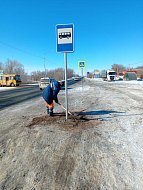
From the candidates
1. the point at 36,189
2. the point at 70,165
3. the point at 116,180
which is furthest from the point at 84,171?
the point at 36,189

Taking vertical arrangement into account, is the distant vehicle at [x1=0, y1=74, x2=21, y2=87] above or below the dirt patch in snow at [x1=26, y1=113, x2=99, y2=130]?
above

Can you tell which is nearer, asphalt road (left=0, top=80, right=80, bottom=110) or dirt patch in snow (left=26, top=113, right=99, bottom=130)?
dirt patch in snow (left=26, top=113, right=99, bottom=130)

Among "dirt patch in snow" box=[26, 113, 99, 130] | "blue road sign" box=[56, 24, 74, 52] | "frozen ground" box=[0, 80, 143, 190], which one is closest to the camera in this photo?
"frozen ground" box=[0, 80, 143, 190]

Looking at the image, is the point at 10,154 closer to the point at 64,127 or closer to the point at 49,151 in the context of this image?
the point at 49,151

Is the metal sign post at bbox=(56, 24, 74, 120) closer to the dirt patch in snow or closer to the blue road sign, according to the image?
the blue road sign

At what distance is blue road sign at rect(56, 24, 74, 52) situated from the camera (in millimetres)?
6049

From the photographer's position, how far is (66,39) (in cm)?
606

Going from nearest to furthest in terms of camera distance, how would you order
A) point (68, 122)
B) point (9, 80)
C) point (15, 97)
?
point (68, 122) < point (15, 97) < point (9, 80)

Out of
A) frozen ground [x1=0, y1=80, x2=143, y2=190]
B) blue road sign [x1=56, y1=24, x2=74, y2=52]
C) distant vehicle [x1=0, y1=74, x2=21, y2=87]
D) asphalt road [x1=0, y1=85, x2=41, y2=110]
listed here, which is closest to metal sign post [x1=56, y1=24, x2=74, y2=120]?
blue road sign [x1=56, y1=24, x2=74, y2=52]

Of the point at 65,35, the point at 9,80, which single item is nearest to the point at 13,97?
the point at 65,35

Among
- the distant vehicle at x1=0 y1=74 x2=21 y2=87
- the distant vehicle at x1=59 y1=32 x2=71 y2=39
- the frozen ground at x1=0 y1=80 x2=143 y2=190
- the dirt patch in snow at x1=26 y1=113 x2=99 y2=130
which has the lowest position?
the frozen ground at x1=0 y1=80 x2=143 y2=190

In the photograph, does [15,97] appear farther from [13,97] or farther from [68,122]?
[68,122]

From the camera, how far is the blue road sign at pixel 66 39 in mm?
6049

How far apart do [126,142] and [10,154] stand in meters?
2.64
